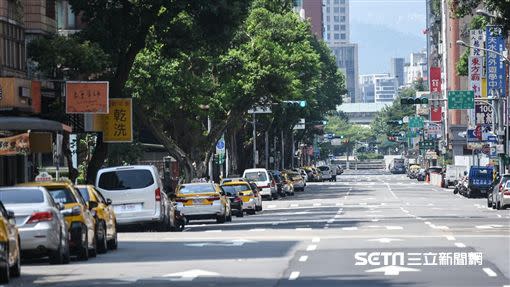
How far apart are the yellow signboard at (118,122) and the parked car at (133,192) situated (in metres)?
11.8

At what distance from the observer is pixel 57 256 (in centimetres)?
2639

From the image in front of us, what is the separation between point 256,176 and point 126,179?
1655 inches

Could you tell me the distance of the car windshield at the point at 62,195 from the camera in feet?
94.7

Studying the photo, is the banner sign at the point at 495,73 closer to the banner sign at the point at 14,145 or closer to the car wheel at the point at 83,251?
the banner sign at the point at 14,145

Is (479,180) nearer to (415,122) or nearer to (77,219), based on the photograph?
(77,219)

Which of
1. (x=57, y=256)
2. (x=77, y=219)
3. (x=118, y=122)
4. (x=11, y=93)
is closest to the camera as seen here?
(x=57, y=256)

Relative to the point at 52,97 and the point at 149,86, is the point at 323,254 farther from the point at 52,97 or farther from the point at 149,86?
the point at 149,86

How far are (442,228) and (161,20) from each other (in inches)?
559

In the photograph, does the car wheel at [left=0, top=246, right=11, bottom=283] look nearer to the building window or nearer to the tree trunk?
the tree trunk

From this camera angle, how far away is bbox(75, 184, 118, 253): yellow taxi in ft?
100

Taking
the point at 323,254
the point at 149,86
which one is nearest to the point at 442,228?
the point at 323,254

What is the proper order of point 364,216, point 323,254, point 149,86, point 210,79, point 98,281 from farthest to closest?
point 210,79 → point 149,86 → point 364,216 → point 323,254 → point 98,281

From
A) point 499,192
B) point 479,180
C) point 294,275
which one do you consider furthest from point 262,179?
point 294,275

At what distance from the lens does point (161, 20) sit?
49000 mm
